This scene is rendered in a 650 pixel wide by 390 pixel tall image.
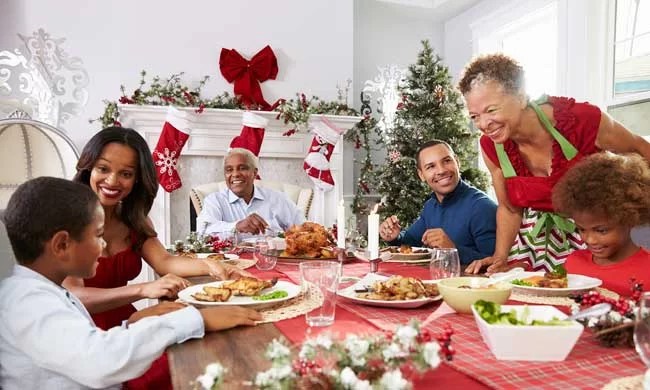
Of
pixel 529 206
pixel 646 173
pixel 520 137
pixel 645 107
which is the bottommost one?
pixel 529 206

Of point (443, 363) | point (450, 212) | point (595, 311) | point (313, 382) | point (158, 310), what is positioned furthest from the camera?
point (450, 212)

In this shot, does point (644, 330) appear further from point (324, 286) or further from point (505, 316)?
point (324, 286)

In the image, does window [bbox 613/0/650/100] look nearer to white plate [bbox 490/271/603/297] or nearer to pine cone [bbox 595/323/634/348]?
white plate [bbox 490/271/603/297]

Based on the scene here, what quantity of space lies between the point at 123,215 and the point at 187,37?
10.7 ft

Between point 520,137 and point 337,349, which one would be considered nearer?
point 337,349

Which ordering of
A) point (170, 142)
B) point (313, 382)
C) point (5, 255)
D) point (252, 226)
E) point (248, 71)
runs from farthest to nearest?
point (248, 71)
point (170, 142)
point (252, 226)
point (5, 255)
point (313, 382)

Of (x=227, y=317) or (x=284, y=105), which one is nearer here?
(x=227, y=317)

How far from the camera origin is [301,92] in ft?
16.7

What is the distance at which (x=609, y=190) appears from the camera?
1.54 meters

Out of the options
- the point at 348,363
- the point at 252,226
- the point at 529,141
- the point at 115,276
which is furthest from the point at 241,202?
the point at 348,363

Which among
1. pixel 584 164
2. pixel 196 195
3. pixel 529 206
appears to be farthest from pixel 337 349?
pixel 196 195

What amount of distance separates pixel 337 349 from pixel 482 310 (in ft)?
1.22

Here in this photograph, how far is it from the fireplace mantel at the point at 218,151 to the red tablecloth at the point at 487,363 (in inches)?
145

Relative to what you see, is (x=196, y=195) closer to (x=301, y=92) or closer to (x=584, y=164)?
(x=301, y=92)
